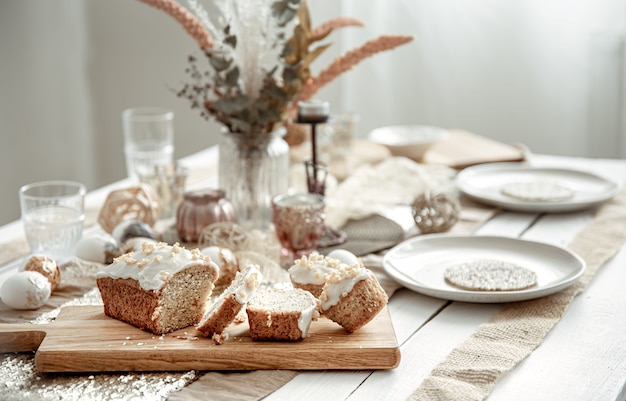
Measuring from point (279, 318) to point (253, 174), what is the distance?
0.76 meters

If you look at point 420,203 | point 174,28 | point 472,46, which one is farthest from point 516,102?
point 420,203

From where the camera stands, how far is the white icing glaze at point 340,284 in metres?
1.35

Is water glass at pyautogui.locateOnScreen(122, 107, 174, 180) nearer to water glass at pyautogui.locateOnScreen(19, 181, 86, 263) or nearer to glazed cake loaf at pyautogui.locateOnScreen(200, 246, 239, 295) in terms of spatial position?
water glass at pyautogui.locateOnScreen(19, 181, 86, 263)

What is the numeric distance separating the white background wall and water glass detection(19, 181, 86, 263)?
2150mm

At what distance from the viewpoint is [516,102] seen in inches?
146

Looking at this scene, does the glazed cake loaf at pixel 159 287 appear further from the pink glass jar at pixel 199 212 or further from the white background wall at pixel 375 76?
the white background wall at pixel 375 76

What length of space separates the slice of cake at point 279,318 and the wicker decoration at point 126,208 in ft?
2.30

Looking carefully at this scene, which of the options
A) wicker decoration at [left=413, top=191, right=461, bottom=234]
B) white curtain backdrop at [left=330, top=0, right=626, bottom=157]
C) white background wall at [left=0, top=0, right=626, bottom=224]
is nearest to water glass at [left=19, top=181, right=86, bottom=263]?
wicker decoration at [left=413, top=191, right=461, bottom=234]

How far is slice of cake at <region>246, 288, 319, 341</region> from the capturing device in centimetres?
130

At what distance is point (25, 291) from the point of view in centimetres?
153

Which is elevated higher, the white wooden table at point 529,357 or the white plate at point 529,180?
the white plate at point 529,180

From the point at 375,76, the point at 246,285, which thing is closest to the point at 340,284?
the point at 246,285

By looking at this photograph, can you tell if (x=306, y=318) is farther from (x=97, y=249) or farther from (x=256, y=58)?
(x=256, y=58)

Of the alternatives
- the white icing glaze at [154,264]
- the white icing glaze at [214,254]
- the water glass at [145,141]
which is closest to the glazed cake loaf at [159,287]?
the white icing glaze at [154,264]
